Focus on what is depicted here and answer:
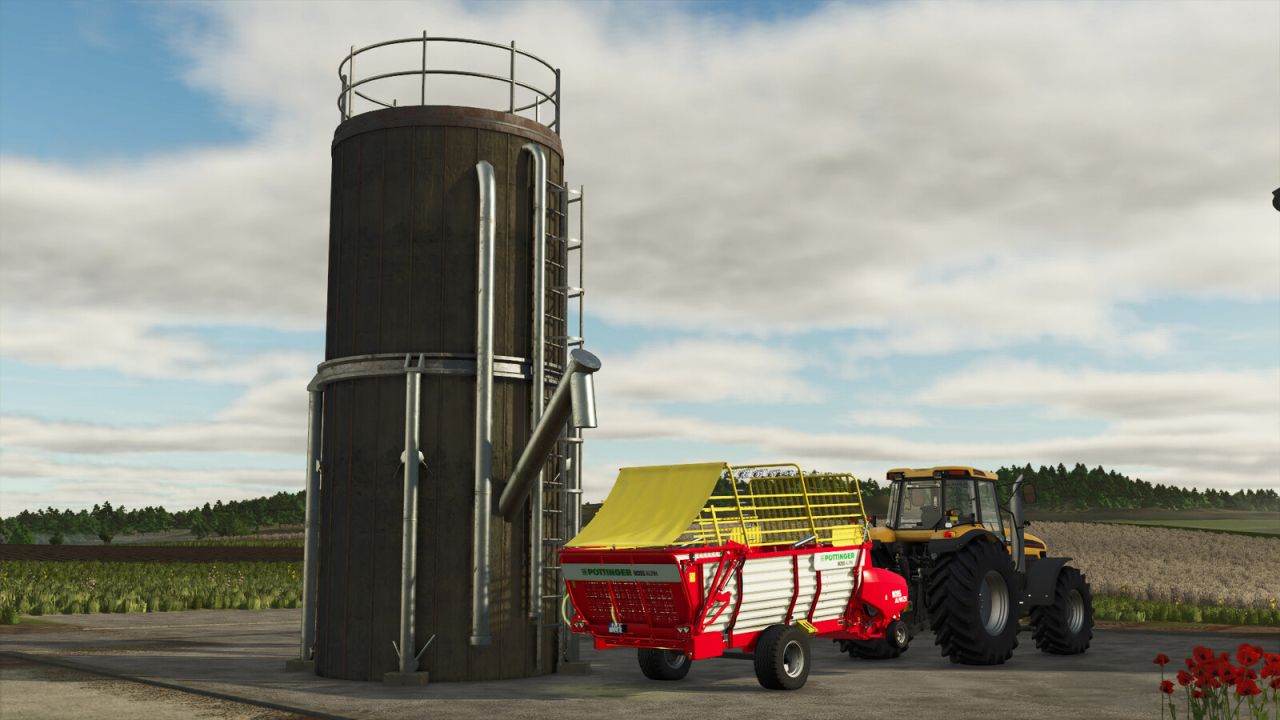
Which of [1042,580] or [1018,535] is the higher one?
[1018,535]

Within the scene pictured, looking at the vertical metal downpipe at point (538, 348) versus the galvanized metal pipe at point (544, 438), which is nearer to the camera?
the galvanized metal pipe at point (544, 438)

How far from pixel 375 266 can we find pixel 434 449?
8.59 ft

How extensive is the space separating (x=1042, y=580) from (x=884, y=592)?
4026 mm

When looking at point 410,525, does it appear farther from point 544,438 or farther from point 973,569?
point 973,569

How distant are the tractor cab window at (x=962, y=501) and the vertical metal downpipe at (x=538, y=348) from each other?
6.82m

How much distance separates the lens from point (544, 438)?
14750 millimetres

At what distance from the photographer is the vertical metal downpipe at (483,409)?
1523cm

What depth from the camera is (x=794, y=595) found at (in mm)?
14773

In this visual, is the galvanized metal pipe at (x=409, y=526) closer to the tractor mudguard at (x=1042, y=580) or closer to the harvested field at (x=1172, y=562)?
the tractor mudguard at (x=1042, y=580)

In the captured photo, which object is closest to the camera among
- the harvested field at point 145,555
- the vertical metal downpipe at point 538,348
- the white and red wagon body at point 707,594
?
the white and red wagon body at point 707,594

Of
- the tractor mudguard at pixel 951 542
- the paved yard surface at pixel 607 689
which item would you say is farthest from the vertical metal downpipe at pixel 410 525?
the tractor mudguard at pixel 951 542

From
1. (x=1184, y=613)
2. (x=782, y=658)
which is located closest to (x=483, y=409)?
(x=782, y=658)

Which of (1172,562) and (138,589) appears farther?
(1172,562)

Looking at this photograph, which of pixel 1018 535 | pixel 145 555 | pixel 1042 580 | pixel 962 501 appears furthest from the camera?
pixel 145 555
